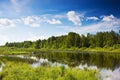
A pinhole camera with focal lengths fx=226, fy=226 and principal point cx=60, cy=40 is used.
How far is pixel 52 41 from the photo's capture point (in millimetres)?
148625

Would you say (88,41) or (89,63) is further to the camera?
(88,41)

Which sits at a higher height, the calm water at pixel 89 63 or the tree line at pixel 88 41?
the tree line at pixel 88 41

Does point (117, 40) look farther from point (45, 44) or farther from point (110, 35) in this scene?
point (45, 44)

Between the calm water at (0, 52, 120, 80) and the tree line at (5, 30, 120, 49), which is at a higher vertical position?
the tree line at (5, 30, 120, 49)

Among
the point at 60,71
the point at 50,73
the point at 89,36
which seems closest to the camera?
the point at 50,73

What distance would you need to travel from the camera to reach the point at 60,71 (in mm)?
20062

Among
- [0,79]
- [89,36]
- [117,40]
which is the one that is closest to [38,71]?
[0,79]

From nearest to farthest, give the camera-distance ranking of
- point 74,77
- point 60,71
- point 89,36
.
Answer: point 74,77, point 60,71, point 89,36

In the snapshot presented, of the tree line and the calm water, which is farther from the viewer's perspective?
the tree line

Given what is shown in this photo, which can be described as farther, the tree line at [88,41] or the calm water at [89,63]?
the tree line at [88,41]

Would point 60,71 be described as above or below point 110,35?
below

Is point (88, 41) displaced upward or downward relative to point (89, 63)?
upward

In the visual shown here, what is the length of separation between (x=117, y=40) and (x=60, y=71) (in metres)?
85.1

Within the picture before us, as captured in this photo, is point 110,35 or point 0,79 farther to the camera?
point 110,35
